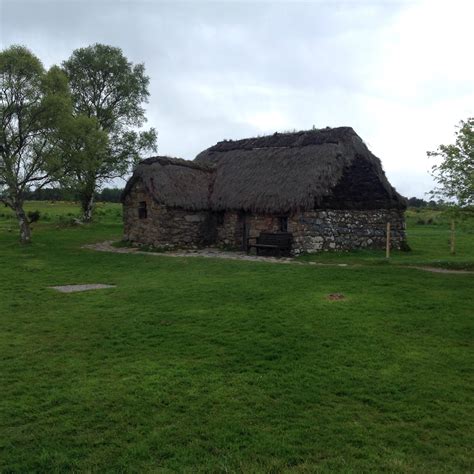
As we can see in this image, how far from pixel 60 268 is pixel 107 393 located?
12038 millimetres

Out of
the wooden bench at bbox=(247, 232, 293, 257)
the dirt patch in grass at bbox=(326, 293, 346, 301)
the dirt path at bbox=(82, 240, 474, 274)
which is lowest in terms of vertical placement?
the dirt patch in grass at bbox=(326, 293, 346, 301)

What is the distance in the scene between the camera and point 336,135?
896 inches

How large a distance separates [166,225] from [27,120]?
957 cm

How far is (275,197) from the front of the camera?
21.4m

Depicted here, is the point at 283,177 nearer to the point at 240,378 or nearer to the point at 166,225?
the point at 166,225

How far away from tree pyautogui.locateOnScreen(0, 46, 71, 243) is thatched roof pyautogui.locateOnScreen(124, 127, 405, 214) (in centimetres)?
510

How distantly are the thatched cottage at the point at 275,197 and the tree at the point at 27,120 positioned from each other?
16.1 ft

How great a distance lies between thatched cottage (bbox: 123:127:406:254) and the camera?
2070cm

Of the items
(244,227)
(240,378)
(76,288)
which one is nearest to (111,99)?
(244,227)

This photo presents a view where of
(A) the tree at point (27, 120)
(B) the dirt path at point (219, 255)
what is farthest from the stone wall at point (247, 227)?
(A) the tree at point (27, 120)

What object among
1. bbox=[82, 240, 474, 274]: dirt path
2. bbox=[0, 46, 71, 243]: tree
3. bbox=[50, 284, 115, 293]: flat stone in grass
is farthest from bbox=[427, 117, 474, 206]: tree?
bbox=[0, 46, 71, 243]: tree

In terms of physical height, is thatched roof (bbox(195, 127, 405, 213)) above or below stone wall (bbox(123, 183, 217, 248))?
above

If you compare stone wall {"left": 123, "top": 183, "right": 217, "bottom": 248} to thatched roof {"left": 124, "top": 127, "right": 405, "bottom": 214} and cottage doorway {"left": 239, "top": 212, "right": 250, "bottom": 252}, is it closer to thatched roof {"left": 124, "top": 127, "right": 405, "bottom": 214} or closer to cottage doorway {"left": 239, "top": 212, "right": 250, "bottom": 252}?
thatched roof {"left": 124, "top": 127, "right": 405, "bottom": 214}

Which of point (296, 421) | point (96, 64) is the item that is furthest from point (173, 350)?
point (96, 64)
